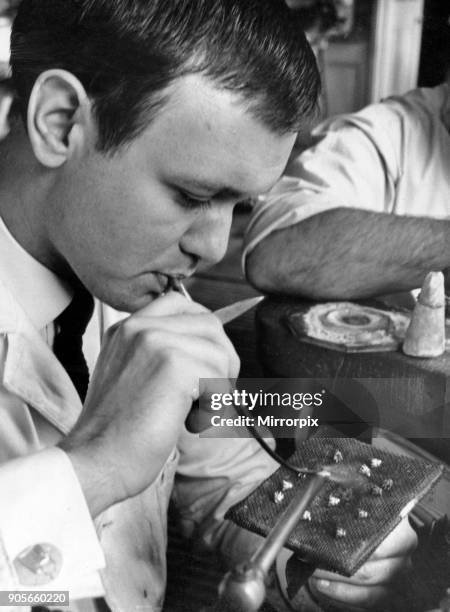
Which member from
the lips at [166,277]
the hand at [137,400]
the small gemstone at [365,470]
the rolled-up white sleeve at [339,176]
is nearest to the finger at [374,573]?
the small gemstone at [365,470]

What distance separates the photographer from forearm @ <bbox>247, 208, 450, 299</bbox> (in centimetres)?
145

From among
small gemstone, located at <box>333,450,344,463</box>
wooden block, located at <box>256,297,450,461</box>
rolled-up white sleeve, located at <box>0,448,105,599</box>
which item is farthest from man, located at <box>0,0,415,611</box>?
wooden block, located at <box>256,297,450,461</box>

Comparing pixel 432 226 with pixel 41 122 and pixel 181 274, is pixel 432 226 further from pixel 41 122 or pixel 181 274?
pixel 41 122

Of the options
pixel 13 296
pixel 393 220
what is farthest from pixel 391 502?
pixel 393 220

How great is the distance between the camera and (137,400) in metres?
0.70

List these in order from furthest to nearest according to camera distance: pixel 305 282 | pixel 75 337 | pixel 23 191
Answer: pixel 305 282 < pixel 75 337 < pixel 23 191

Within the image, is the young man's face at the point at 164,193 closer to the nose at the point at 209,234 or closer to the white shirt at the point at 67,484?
the nose at the point at 209,234

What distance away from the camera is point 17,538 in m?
0.64

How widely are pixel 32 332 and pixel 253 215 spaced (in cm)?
84

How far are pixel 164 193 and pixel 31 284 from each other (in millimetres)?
279

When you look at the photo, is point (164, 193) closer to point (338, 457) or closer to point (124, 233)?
point (124, 233)

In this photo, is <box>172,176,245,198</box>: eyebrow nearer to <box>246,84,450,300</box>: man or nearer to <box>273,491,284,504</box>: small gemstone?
<box>273,491,284,504</box>: small gemstone

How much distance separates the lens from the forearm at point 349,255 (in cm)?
145

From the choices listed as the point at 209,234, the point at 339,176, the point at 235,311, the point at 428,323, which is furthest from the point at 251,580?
the point at 339,176
